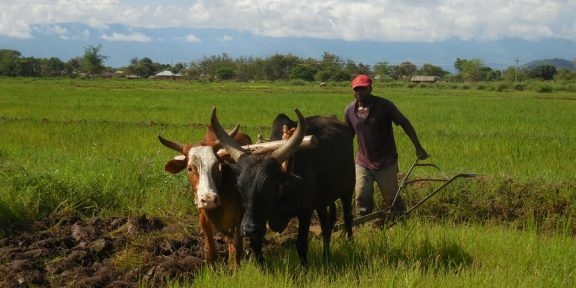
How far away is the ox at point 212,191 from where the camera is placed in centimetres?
434

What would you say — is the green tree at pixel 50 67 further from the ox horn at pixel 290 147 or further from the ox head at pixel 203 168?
the ox horn at pixel 290 147

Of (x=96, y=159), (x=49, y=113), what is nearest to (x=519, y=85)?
(x=49, y=113)

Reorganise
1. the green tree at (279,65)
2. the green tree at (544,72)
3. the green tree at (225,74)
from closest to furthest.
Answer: the green tree at (544,72), the green tree at (225,74), the green tree at (279,65)

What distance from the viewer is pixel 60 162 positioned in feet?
26.8

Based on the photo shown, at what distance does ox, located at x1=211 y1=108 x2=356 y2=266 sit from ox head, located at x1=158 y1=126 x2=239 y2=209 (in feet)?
0.57

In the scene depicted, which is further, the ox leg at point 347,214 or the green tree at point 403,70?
the green tree at point 403,70

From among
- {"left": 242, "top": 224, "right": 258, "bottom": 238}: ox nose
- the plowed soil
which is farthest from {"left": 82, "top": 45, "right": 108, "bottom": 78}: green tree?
{"left": 242, "top": 224, "right": 258, "bottom": 238}: ox nose

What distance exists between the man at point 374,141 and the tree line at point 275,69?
56.9 metres

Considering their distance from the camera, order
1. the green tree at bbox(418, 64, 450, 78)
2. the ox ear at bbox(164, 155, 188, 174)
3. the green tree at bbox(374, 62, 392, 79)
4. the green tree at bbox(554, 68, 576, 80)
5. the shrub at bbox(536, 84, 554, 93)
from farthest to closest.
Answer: the green tree at bbox(418, 64, 450, 78)
the green tree at bbox(374, 62, 392, 79)
the green tree at bbox(554, 68, 576, 80)
the shrub at bbox(536, 84, 554, 93)
the ox ear at bbox(164, 155, 188, 174)

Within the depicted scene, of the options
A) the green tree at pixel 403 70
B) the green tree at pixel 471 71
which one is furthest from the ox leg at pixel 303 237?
the green tree at pixel 403 70

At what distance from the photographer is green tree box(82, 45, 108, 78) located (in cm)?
7875

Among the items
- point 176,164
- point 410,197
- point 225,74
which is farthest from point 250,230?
point 225,74

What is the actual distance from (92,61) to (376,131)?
260 ft

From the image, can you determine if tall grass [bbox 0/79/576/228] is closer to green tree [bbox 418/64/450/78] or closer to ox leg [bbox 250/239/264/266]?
ox leg [bbox 250/239/264/266]
